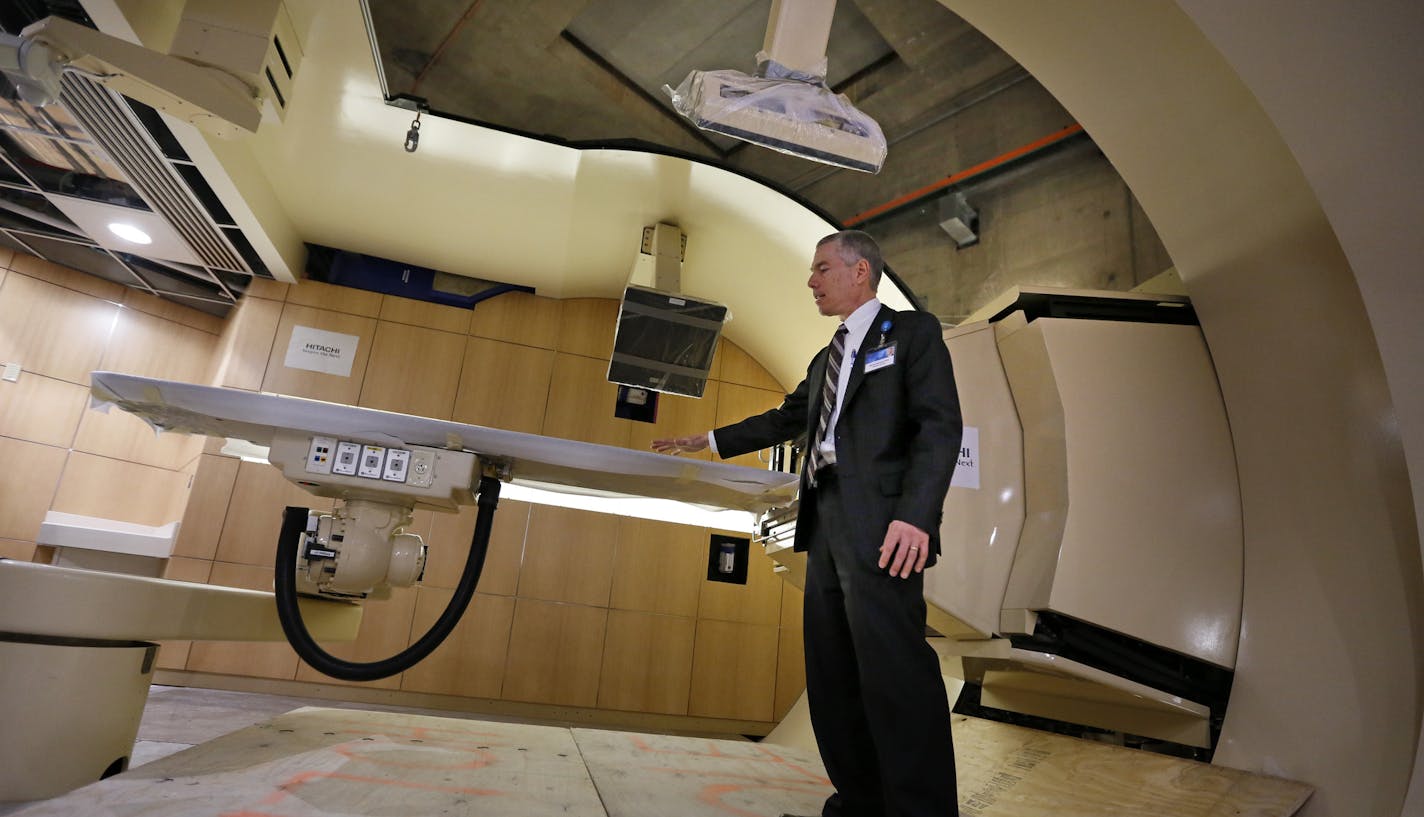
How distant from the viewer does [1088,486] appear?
2031mm

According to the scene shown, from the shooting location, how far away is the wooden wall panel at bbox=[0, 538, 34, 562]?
5062 millimetres

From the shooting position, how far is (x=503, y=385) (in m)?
5.43

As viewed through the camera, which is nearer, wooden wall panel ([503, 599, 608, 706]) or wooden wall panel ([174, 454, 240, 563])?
wooden wall panel ([174, 454, 240, 563])

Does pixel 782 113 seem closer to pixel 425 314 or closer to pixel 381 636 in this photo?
pixel 425 314

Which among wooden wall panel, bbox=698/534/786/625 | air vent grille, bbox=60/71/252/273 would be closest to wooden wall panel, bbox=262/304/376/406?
air vent grille, bbox=60/71/252/273

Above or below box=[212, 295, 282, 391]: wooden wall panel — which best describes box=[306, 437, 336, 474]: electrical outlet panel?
below

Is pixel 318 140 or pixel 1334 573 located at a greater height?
pixel 318 140

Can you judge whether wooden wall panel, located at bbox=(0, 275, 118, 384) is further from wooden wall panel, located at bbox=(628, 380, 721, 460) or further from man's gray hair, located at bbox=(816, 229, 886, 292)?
man's gray hair, located at bbox=(816, 229, 886, 292)

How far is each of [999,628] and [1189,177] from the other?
1.24m

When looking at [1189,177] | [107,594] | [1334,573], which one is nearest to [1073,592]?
[1334,573]

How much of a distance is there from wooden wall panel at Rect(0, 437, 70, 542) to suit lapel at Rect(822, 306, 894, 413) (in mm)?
6089

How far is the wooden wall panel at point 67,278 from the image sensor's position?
208 inches

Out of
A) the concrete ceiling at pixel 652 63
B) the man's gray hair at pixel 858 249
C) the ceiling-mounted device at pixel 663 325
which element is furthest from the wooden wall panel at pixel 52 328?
the man's gray hair at pixel 858 249

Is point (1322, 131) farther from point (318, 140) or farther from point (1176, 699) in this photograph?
point (318, 140)
